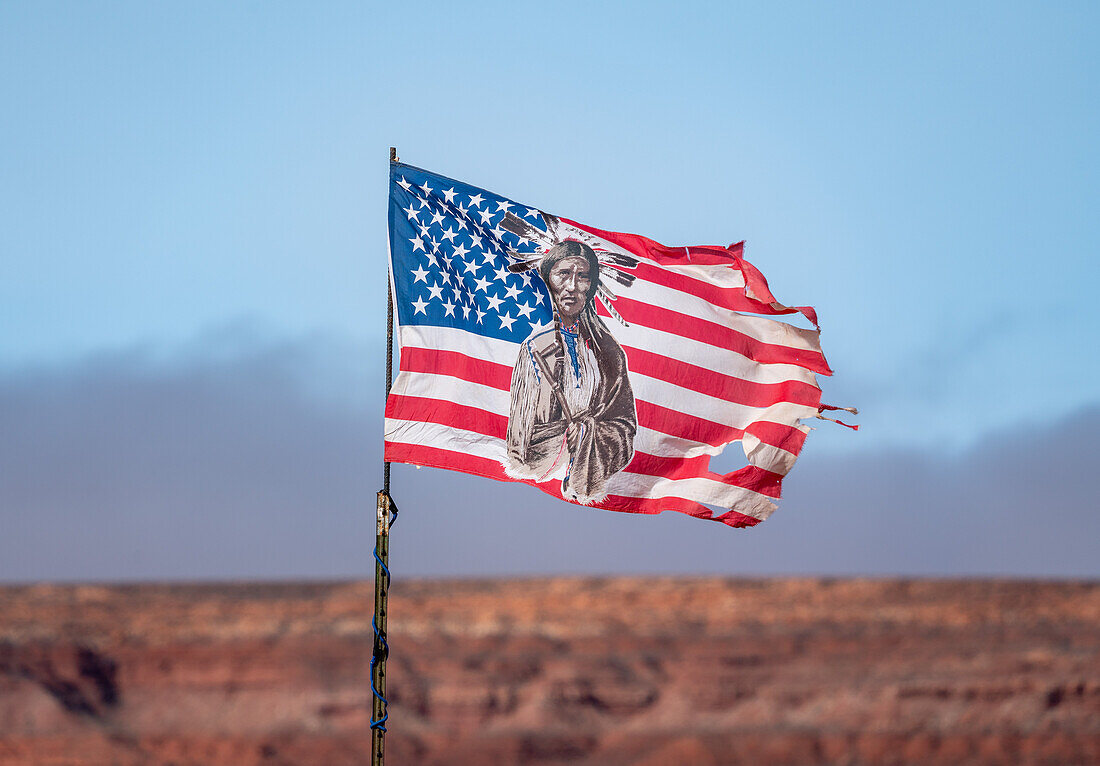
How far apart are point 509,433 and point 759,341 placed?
243 cm

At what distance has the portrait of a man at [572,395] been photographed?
943cm

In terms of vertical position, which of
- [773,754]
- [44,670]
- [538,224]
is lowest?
[773,754]

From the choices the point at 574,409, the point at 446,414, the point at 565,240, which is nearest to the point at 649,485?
the point at 574,409

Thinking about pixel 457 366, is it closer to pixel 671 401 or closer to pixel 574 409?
pixel 574 409

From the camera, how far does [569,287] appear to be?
9906 mm

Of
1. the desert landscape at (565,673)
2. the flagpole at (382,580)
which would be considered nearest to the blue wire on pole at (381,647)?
the flagpole at (382,580)

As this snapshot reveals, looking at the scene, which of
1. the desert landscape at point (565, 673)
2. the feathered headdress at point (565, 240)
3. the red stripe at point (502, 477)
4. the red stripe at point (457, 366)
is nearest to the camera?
the red stripe at point (502, 477)

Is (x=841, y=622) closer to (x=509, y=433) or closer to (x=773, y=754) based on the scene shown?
(x=773, y=754)

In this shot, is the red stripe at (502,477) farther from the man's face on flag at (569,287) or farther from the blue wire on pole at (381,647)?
the man's face on flag at (569,287)

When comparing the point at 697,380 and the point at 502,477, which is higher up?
the point at 697,380

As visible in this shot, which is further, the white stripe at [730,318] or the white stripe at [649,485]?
the white stripe at [730,318]

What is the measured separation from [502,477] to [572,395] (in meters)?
0.93

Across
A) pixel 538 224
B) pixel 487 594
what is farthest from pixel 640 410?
pixel 487 594

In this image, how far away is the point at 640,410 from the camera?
9.84 meters
